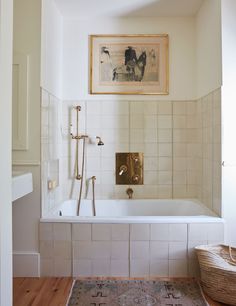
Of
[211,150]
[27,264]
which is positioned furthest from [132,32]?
[27,264]

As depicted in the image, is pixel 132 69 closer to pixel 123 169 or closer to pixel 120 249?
pixel 123 169

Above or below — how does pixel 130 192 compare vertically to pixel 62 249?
above

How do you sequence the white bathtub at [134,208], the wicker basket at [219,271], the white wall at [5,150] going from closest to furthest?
the white wall at [5,150]
the wicker basket at [219,271]
the white bathtub at [134,208]

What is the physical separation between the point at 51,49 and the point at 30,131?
2.83ft

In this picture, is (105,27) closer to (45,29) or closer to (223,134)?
(45,29)

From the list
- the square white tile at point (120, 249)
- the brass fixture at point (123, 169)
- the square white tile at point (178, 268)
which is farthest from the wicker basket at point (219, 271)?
the brass fixture at point (123, 169)

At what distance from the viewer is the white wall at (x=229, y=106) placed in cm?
227

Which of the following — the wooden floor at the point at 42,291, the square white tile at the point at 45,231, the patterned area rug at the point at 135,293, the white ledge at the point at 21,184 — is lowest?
the wooden floor at the point at 42,291

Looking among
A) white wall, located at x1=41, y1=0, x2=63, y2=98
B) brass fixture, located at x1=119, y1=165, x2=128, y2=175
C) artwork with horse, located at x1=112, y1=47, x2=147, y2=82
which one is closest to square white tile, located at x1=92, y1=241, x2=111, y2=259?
brass fixture, located at x1=119, y1=165, x2=128, y2=175

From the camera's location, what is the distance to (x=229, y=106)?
2281 millimetres

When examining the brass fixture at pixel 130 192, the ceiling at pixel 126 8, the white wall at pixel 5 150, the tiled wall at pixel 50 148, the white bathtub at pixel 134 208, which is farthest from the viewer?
the brass fixture at pixel 130 192

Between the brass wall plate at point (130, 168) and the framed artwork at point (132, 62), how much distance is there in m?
0.71

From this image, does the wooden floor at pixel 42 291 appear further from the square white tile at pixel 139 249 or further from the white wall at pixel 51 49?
the white wall at pixel 51 49

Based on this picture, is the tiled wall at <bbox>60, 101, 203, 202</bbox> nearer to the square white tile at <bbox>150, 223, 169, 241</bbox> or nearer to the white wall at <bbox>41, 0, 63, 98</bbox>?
the white wall at <bbox>41, 0, 63, 98</bbox>
